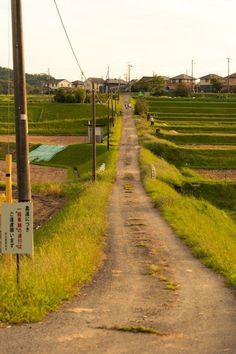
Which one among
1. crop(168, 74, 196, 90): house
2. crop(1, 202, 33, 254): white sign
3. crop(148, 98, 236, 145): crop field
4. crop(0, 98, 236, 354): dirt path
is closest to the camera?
crop(0, 98, 236, 354): dirt path

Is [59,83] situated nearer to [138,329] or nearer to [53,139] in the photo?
[53,139]

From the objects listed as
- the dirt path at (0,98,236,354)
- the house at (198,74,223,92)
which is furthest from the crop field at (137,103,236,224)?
the house at (198,74,223,92)

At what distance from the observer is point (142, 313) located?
7.82 meters

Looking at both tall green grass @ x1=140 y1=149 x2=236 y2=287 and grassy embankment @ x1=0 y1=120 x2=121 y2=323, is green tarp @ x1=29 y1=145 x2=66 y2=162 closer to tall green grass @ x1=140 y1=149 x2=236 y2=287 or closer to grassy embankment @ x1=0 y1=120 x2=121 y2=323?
tall green grass @ x1=140 y1=149 x2=236 y2=287

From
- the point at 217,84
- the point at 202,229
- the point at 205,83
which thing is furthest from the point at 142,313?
the point at 205,83

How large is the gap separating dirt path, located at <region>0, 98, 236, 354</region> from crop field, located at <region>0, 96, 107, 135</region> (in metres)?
57.2

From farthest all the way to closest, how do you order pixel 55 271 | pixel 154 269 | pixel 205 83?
pixel 205 83, pixel 154 269, pixel 55 271

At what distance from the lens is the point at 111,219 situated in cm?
1833

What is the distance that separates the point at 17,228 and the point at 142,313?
233 centimetres

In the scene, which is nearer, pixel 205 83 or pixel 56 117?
pixel 56 117

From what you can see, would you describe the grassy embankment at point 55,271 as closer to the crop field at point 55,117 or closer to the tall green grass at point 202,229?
the tall green grass at point 202,229

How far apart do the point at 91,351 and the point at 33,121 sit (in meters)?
76.7

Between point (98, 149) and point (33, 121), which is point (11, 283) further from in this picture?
point (33, 121)

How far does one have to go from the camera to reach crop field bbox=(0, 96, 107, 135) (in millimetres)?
70625
